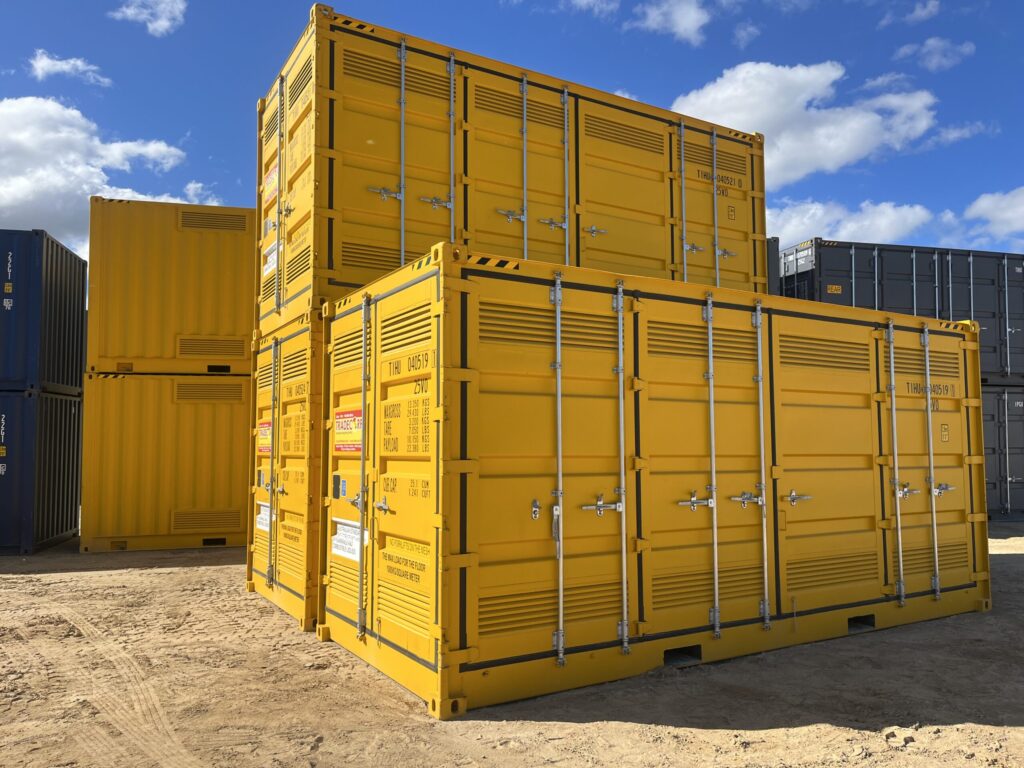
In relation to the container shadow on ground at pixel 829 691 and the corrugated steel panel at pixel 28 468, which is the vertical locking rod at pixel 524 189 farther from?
the corrugated steel panel at pixel 28 468

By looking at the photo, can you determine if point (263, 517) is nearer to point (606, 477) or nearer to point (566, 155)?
point (606, 477)

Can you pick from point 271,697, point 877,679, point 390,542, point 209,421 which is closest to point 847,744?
point 877,679

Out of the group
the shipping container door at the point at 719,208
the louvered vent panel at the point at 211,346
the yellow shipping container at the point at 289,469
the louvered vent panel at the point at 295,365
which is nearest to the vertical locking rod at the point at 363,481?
the yellow shipping container at the point at 289,469

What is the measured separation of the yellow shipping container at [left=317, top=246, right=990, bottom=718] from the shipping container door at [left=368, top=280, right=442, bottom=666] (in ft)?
0.08

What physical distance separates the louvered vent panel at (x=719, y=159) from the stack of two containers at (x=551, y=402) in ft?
0.15

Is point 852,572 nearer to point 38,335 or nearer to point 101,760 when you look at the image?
point 101,760

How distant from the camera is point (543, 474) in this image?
5449mm

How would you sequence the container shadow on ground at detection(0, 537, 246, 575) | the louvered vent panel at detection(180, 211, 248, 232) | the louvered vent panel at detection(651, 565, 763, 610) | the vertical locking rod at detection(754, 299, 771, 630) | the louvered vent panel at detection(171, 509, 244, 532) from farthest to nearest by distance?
the louvered vent panel at detection(180, 211, 248, 232) < the louvered vent panel at detection(171, 509, 244, 532) < the container shadow on ground at detection(0, 537, 246, 575) < the vertical locking rod at detection(754, 299, 771, 630) < the louvered vent panel at detection(651, 565, 763, 610)

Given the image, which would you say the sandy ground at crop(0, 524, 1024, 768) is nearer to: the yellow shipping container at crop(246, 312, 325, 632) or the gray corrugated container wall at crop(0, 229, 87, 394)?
the yellow shipping container at crop(246, 312, 325, 632)

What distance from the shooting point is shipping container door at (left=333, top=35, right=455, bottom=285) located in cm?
734

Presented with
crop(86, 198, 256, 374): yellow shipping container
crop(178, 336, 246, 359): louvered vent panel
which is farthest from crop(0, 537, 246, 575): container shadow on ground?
crop(178, 336, 246, 359): louvered vent panel

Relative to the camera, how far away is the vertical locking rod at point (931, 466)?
307 inches

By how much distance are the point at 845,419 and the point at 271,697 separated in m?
5.40

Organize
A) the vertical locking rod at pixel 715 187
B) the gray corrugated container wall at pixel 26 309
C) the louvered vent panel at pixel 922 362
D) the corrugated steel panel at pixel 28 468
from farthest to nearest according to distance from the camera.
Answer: the gray corrugated container wall at pixel 26 309 → the corrugated steel panel at pixel 28 468 → the vertical locking rod at pixel 715 187 → the louvered vent panel at pixel 922 362
